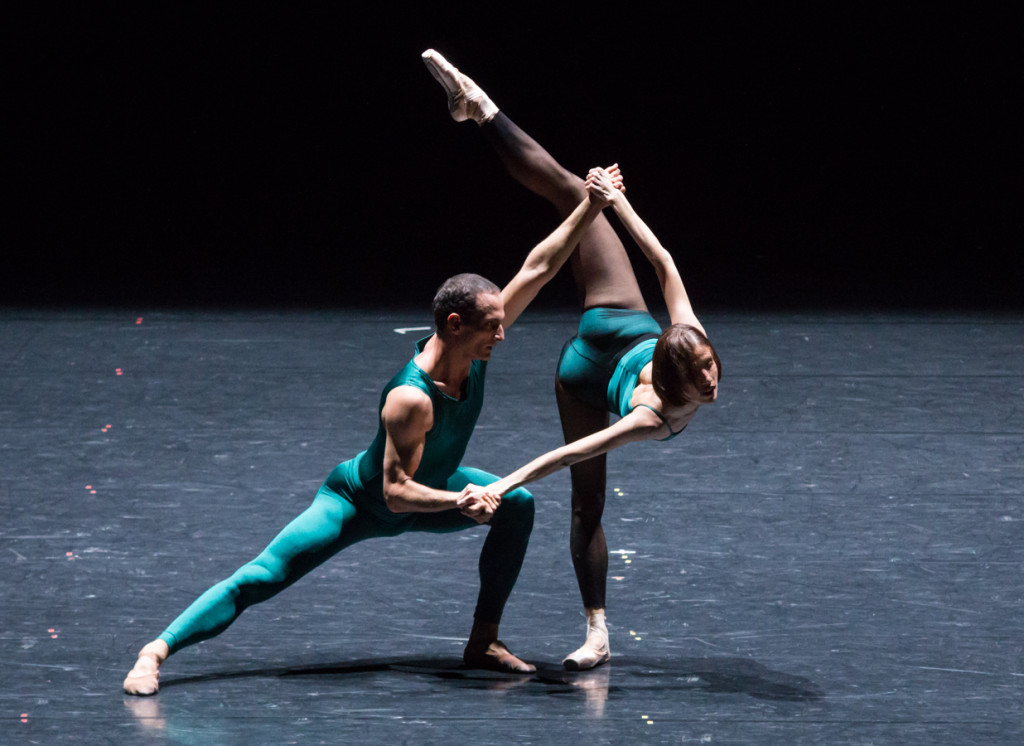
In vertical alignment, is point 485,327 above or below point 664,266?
below

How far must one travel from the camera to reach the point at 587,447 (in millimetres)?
3086

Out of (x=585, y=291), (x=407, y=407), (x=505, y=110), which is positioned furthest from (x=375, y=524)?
(x=505, y=110)

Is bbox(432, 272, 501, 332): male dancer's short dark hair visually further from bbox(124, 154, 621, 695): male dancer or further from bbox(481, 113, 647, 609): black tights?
bbox(481, 113, 647, 609): black tights

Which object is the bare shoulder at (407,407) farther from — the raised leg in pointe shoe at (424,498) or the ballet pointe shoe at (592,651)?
the ballet pointe shoe at (592,651)

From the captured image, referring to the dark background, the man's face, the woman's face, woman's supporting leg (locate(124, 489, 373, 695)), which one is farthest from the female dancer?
the dark background

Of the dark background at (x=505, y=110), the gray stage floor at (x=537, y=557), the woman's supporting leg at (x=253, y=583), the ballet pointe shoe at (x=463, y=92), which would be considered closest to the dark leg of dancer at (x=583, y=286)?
the ballet pointe shoe at (x=463, y=92)

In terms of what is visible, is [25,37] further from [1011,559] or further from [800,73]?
[1011,559]

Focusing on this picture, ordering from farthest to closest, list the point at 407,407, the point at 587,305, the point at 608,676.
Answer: the point at 587,305, the point at 608,676, the point at 407,407

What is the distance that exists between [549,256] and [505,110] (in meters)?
5.96

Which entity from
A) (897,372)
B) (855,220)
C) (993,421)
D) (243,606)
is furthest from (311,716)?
(855,220)

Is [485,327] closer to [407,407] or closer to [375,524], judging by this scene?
[407,407]

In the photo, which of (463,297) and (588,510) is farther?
(588,510)

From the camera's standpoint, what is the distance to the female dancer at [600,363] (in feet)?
10.2

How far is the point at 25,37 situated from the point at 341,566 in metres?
6.48
